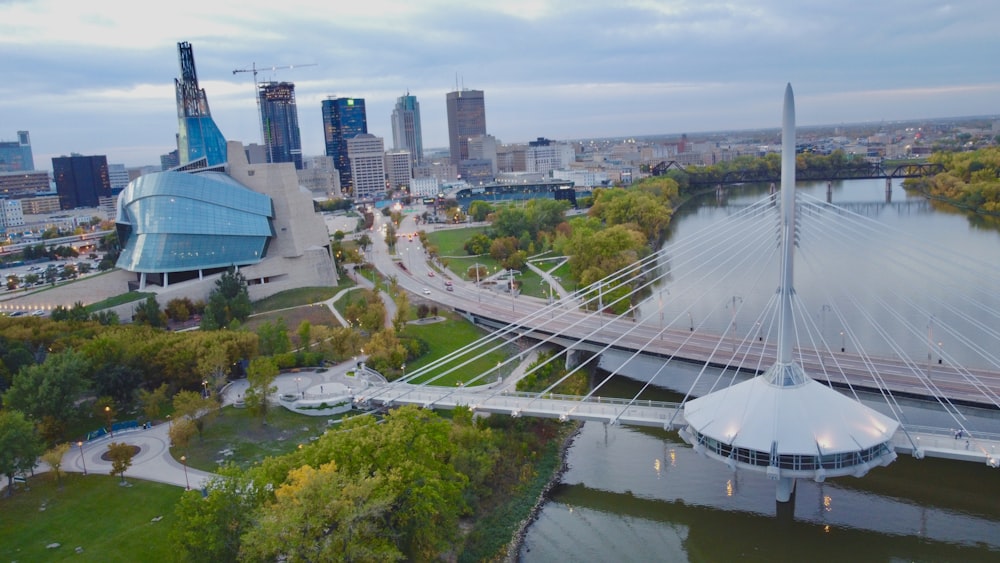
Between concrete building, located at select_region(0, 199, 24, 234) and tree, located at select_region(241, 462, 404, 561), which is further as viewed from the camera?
concrete building, located at select_region(0, 199, 24, 234)

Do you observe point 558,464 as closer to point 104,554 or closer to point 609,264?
point 104,554

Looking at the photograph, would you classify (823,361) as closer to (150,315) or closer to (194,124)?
(150,315)

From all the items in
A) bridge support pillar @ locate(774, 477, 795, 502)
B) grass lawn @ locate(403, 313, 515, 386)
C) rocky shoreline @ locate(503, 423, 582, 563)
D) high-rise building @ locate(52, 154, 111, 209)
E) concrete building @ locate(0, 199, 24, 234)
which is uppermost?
high-rise building @ locate(52, 154, 111, 209)

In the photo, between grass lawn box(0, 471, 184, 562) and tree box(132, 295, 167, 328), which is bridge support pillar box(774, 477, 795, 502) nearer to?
grass lawn box(0, 471, 184, 562)

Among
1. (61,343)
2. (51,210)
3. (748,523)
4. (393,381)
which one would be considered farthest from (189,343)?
(51,210)

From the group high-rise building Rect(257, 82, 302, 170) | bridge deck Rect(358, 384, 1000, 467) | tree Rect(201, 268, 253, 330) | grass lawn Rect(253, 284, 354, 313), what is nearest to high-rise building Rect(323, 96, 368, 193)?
high-rise building Rect(257, 82, 302, 170)

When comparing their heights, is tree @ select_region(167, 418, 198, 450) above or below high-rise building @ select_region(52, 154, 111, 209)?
below

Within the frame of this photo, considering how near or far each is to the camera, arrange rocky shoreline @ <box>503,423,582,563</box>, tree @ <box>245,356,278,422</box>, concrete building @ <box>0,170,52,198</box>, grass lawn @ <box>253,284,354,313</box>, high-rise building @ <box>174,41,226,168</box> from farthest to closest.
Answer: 1. concrete building @ <box>0,170,52,198</box>
2. high-rise building @ <box>174,41,226,168</box>
3. grass lawn @ <box>253,284,354,313</box>
4. tree @ <box>245,356,278,422</box>
5. rocky shoreline @ <box>503,423,582,563</box>
